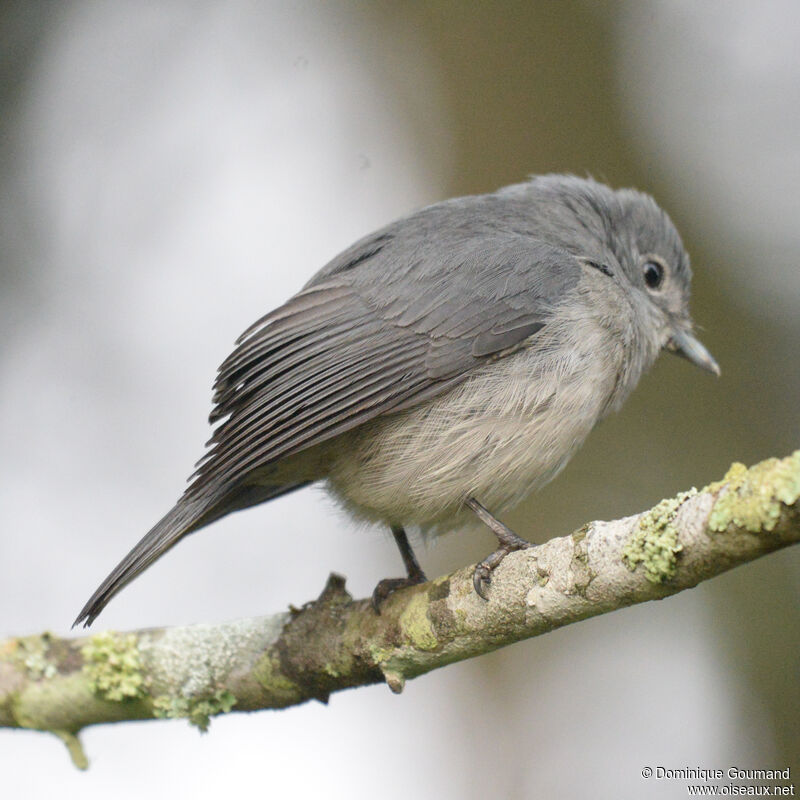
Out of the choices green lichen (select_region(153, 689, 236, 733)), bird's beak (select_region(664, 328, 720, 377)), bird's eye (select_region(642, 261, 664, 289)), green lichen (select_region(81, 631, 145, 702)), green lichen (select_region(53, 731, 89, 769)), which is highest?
bird's eye (select_region(642, 261, 664, 289))

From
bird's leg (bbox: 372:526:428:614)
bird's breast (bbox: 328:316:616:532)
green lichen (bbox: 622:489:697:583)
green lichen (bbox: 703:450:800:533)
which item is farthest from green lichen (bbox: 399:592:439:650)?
green lichen (bbox: 703:450:800:533)

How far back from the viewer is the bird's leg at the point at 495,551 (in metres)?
2.95

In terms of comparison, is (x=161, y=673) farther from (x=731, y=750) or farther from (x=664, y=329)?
(x=731, y=750)

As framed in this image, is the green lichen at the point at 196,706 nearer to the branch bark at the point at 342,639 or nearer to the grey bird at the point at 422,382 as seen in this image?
the branch bark at the point at 342,639

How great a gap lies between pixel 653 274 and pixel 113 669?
3027 mm

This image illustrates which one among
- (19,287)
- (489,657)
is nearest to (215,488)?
(489,657)

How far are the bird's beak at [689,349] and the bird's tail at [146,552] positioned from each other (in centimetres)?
239

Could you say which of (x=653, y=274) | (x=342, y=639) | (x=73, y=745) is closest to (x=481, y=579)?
(x=342, y=639)

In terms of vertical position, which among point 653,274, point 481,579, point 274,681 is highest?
point 653,274

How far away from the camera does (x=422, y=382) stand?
12.1ft

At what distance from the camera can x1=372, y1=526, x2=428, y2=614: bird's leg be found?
3.54 metres

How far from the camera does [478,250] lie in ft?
13.1

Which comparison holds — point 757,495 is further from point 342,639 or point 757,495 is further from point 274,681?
point 274,681

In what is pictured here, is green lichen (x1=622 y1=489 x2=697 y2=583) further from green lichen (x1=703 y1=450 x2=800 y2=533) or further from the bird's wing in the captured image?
the bird's wing
